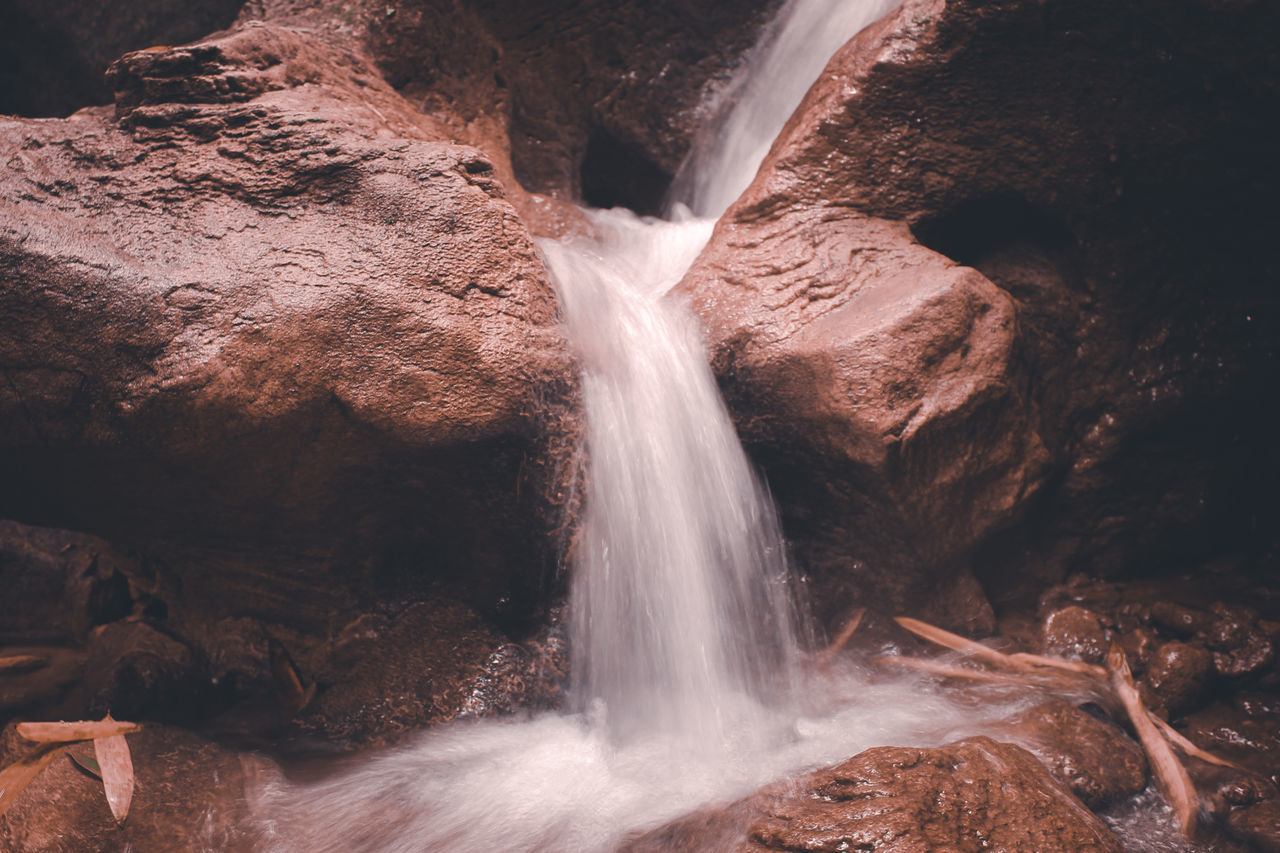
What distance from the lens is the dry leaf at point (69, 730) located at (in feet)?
8.36

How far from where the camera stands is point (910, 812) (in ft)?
6.41

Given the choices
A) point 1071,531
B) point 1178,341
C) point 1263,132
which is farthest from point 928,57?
point 1071,531

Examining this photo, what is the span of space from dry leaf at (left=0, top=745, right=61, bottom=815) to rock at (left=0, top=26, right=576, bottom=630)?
78 cm

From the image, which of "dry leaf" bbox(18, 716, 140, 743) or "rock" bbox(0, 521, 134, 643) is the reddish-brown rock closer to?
"dry leaf" bbox(18, 716, 140, 743)

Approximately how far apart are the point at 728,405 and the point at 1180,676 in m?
2.32

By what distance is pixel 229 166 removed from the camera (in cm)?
287

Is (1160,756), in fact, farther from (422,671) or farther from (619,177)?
(619,177)

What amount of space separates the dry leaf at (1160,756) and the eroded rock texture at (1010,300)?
0.67 m

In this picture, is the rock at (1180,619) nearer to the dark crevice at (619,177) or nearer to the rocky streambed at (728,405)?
the rocky streambed at (728,405)

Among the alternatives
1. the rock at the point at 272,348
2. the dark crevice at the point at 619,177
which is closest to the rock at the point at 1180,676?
the rock at the point at 272,348

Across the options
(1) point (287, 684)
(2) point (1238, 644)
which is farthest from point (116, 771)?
(2) point (1238, 644)

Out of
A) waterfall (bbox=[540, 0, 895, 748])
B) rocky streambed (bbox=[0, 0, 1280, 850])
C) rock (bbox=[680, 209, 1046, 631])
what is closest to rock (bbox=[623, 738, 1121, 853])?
rocky streambed (bbox=[0, 0, 1280, 850])

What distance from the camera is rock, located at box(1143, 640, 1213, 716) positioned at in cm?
311

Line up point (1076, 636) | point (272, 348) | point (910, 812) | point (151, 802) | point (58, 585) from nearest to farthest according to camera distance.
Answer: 1. point (910, 812)
2. point (151, 802)
3. point (272, 348)
4. point (1076, 636)
5. point (58, 585)
